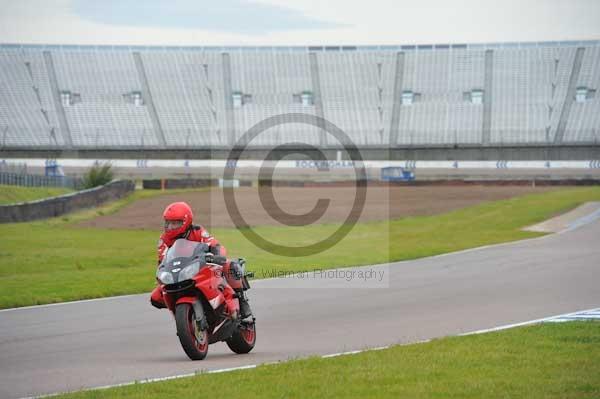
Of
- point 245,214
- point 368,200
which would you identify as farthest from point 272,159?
point 245,214

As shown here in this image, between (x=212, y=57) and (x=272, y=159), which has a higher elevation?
(x=212, y=57)

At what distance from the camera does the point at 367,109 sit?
66.2 metres

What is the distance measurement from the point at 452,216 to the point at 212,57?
40.2 m

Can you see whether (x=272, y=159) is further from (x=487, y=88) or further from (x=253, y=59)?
(x=487, y=88)

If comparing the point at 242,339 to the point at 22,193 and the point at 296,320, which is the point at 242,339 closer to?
the point at 296,320

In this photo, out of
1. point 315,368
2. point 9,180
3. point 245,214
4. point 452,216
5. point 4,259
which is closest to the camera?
point 315,368

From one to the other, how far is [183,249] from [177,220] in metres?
0.31

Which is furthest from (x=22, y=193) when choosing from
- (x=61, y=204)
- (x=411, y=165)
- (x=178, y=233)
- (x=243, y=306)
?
(x=178, y=233)

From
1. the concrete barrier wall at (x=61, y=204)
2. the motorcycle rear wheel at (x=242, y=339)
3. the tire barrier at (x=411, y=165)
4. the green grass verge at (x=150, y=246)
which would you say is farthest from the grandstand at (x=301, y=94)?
the motorcycle rear wheel at (x=242, y=339)

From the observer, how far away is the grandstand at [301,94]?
207 ft

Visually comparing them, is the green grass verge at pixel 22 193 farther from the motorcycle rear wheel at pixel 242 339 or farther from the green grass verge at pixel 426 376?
the green grass verge at pixel 426 376

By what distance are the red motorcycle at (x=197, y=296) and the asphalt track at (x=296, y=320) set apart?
0.24m

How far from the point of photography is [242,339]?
9422 millimetres

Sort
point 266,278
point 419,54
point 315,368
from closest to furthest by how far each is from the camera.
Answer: point 315,368
point 266,278
point 419,54
